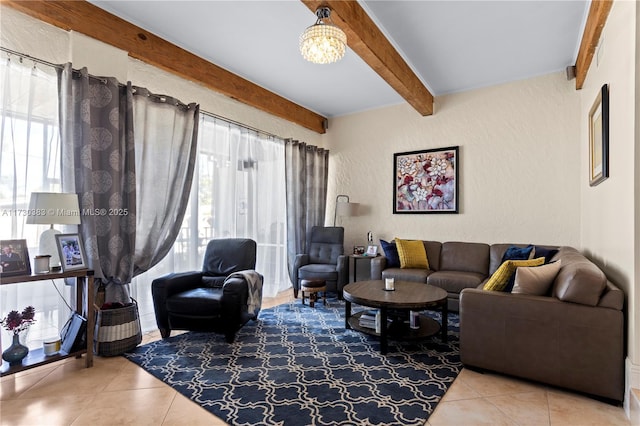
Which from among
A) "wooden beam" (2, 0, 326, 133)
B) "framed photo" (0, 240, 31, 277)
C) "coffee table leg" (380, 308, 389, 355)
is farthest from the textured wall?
"framed photo" (0, 240, 31, 277)

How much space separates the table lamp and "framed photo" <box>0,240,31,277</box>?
156mm

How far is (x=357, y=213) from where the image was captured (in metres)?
5.55

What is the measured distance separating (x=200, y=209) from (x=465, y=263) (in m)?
3.37

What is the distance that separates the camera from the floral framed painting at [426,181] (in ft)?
15.4

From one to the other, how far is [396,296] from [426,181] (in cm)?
253

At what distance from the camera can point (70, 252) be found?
2.50 meters

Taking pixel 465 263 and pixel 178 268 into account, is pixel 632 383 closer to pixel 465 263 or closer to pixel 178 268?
pixel 465 263

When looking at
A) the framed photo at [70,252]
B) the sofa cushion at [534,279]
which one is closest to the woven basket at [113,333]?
the framed photo at [70,252]

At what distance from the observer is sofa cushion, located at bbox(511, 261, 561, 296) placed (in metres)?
2.34

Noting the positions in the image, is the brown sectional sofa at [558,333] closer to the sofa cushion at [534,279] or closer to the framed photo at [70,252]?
the sofa cushion at [534,279]

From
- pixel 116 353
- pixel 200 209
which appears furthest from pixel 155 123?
pixel 116 353

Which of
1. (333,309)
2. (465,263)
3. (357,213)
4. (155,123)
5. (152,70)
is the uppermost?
(152,70)

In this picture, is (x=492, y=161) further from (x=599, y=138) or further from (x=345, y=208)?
(x=345, y=208)

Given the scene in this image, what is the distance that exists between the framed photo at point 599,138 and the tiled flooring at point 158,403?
170cm
